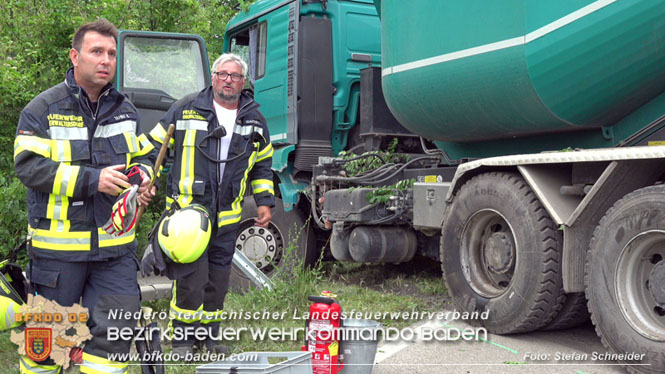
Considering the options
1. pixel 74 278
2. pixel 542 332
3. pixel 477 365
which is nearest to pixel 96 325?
pixel 74 278

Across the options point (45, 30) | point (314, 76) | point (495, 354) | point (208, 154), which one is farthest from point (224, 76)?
point (45, 30)

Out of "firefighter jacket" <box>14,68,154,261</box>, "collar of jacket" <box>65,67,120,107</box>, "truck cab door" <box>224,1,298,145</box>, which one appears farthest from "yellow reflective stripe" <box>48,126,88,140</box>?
"truck cab door" <box>224,1,298,145</box>

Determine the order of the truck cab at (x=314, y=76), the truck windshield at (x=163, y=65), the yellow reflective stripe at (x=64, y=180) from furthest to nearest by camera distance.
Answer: the truck windshield at (x=163, y=65) → the truck cab at (x=314, y=76) → the yellow reflective stripe at (x=64, y=180)

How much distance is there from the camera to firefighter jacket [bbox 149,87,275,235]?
4.12 metres

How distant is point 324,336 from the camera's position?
3.35 metres

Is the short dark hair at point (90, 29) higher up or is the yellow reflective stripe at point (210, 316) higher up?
the short dark hair at point (90, 29)

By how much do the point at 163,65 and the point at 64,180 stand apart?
4307 millimetres

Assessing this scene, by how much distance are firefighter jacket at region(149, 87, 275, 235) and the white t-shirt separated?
0.02 metres

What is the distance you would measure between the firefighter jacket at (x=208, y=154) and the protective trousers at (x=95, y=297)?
42.2 inches

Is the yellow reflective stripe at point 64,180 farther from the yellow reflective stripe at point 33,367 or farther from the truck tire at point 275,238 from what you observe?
the truck tire at point 275,238

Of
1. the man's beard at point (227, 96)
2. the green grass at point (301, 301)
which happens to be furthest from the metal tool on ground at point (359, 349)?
the man's beard at point (227, 96)

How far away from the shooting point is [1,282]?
3027 millimetres

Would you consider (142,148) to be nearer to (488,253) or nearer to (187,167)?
(187,167)

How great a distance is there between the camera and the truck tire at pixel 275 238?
263 inches
